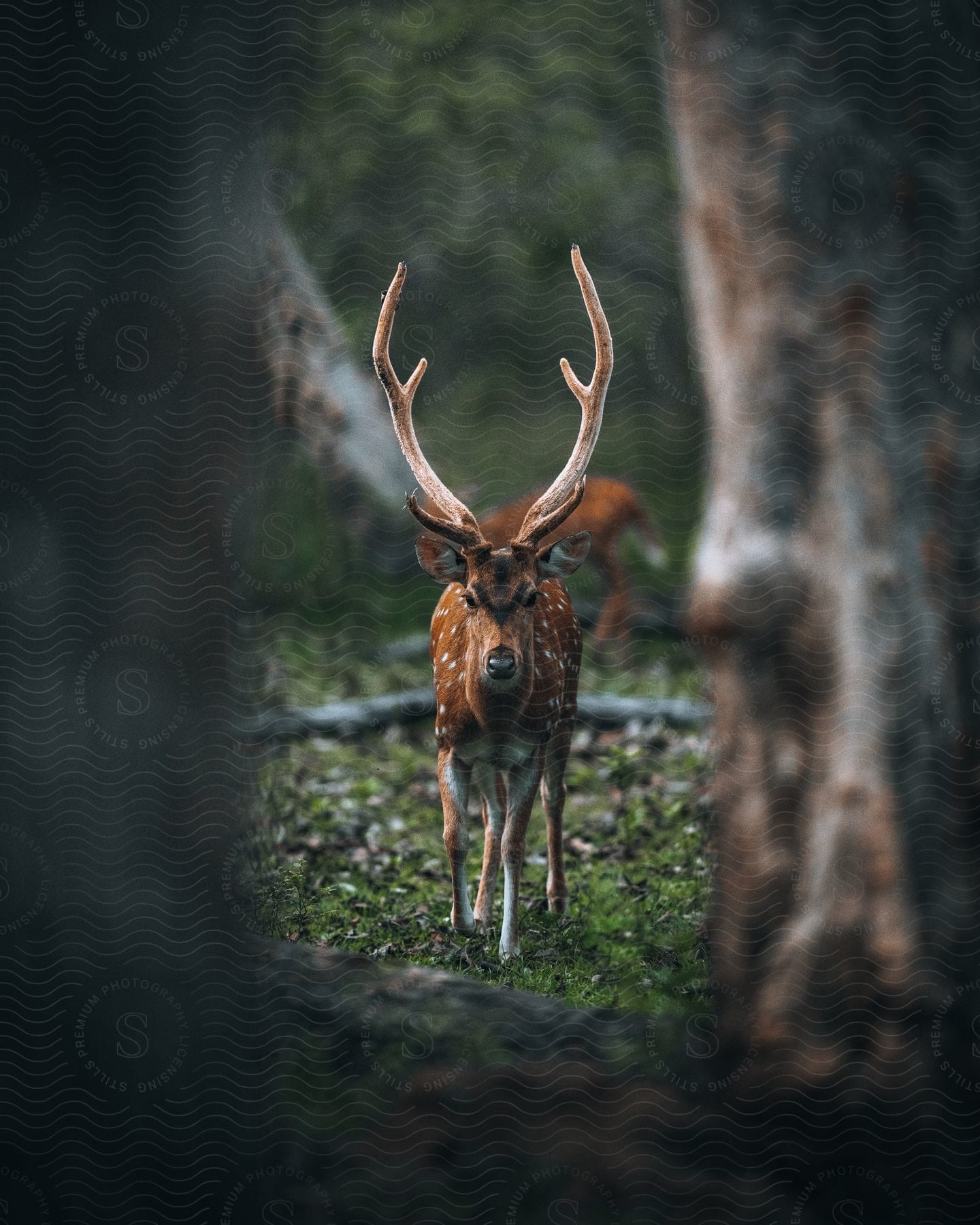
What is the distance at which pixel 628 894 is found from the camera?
4.47 metres

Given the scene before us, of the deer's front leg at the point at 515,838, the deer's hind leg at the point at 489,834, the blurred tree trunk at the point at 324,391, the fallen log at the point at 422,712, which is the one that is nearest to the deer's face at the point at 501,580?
the deer's front leg at the point at 515,838

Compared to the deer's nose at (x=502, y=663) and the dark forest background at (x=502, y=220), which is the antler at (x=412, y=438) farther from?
the dark forest background at (x=502, y=220)

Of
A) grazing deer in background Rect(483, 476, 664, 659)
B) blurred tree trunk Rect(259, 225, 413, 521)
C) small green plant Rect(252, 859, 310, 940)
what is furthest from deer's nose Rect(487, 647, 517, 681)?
grazing deer in background Rect(483, 476, 664, 659)

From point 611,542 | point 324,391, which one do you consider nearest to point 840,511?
point 611,542

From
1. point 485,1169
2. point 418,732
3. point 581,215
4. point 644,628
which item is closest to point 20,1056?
point 485,1169

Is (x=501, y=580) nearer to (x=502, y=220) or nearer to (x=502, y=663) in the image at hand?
(x=502, y=663)

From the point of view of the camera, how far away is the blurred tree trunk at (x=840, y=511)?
3.77 m

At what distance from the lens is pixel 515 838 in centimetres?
399

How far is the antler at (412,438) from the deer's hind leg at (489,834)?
86cm

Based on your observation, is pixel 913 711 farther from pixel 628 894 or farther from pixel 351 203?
pixel 351 203

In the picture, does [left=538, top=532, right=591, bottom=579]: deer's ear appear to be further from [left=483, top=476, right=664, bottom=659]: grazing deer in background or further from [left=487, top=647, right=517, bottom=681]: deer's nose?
[left=483, top=476, right=664, bottom=659]: grazing deer in background

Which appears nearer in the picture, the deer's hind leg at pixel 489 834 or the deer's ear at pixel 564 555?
the deer's ear at pixel 564 555

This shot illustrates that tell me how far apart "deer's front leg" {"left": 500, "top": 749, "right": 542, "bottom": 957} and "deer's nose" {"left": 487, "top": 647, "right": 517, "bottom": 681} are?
0.48 meters

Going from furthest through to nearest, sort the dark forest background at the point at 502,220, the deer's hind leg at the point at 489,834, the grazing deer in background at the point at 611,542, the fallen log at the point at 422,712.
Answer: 1. the fallen log at the point at 422,712
2. the grazing deer in background at the point at 611,542
3. the dark forest background at the point at 502,220
4. the deer's hind leg at the point at 489,834
